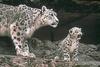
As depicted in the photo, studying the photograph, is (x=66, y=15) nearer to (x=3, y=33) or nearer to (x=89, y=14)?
(x=89, y=14)

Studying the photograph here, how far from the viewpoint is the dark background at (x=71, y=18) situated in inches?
397

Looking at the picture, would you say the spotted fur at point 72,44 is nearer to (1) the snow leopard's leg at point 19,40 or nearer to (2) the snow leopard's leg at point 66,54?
(2) the snow leopard's leg at point 66,54

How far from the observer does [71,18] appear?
1054 cm

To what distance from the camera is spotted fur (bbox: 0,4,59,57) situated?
9156mm

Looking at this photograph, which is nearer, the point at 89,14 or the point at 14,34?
the point at 14,34

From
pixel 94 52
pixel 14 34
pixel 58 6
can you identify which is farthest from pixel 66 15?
pixel 14 34

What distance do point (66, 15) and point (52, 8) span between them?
1.48 ft

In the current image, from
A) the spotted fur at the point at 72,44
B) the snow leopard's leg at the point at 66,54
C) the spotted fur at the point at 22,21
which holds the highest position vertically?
the spotted fur at the point at 22,21

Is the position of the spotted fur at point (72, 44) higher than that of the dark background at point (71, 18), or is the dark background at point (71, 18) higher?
the dark background at point (71, 18)

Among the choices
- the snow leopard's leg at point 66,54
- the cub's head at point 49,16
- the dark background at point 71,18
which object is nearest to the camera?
the snow leopard's leg at point 66,54

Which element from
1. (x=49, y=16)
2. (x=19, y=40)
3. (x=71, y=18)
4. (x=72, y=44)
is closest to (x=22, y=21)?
(x=19, y=40)

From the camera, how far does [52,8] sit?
1020cm

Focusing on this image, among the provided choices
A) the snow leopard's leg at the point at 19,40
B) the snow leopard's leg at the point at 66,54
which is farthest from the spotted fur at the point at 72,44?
the snow leopard's leg at the point at 19,40

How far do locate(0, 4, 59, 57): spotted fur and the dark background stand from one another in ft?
1.91
